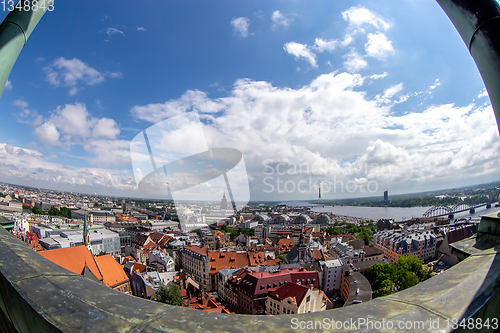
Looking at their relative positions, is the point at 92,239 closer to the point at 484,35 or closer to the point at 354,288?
the point at 354,288

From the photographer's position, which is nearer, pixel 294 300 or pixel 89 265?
pixel 294 300

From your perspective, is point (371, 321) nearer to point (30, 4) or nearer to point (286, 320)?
point (286, 320)

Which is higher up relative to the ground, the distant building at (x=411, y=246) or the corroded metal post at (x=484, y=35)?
the corroded metal post at (x=484, y=35)

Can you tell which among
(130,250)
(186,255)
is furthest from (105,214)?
(186,255)

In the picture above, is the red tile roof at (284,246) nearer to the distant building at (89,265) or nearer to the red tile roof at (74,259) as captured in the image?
the distant building at (89,265)

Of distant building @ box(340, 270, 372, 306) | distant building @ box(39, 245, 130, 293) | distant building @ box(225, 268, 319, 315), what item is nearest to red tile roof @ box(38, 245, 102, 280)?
distant building @ box(39, 245, 130, 293)

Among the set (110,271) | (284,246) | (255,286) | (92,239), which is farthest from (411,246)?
(92,239)

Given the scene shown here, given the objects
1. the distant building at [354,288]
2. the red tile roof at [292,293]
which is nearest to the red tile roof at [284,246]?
the distant building at [354,288]

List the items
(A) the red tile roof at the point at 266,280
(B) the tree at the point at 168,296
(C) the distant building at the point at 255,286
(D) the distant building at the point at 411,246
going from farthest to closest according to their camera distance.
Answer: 1. (D) the distant building at the point at 411,246
2. (A) the red tile roof at the point at 266,280
3. (C) the distant building at the point at 255,286
4. (B) the tree at the point at 168,296
